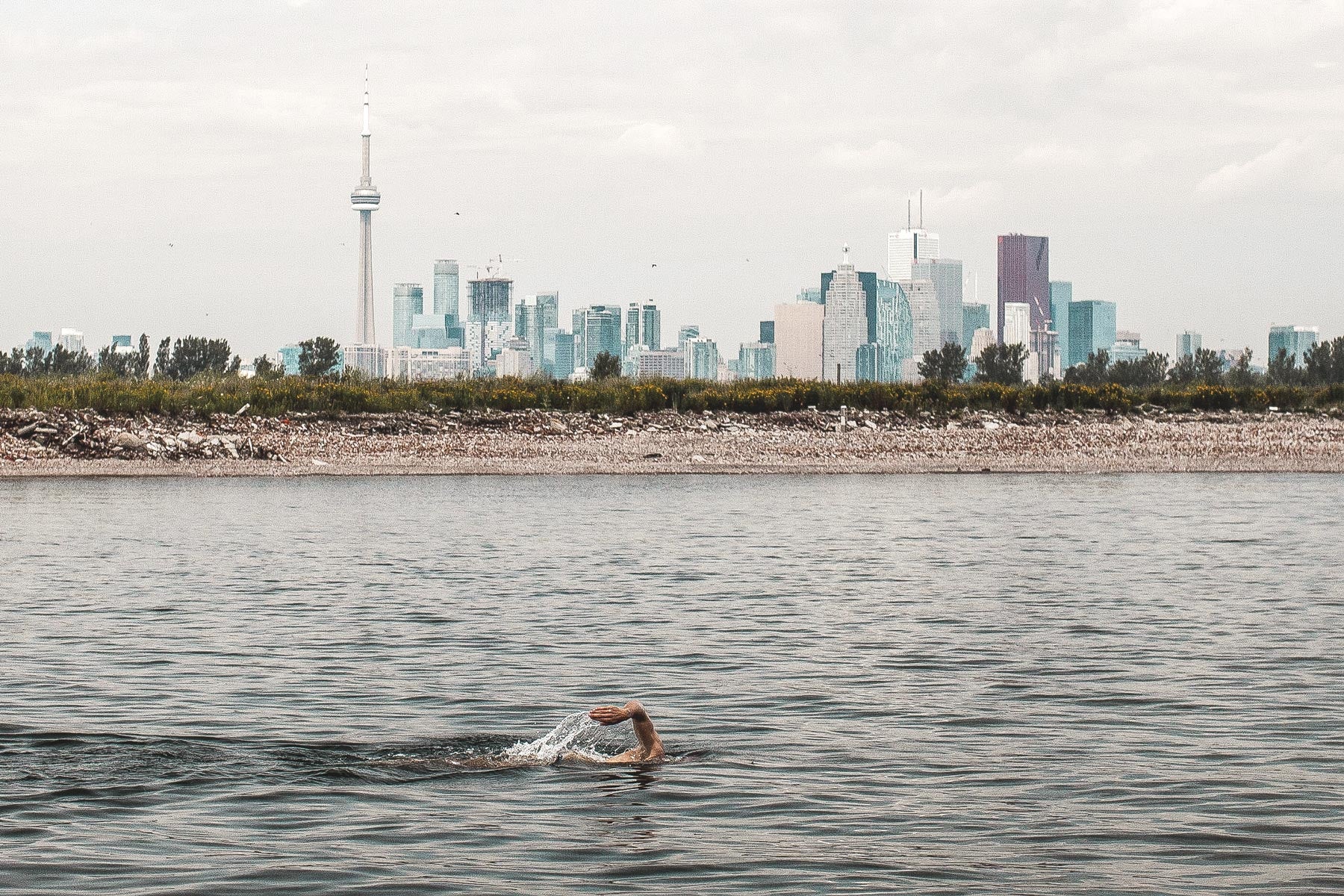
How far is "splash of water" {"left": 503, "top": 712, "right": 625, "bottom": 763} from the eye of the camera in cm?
1412

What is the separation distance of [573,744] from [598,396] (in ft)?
191

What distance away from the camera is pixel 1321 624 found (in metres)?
21.9

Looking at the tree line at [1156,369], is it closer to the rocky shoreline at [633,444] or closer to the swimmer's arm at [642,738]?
the rocky shoreline at [633,444]

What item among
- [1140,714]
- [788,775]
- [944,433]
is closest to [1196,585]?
[1140,714]

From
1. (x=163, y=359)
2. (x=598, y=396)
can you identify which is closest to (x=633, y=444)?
(x=598, y=396)

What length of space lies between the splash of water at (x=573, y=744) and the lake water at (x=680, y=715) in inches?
5.6

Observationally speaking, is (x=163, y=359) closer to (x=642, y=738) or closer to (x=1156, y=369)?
(x=1156, y=369)

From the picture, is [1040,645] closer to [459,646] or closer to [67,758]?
[459,646]

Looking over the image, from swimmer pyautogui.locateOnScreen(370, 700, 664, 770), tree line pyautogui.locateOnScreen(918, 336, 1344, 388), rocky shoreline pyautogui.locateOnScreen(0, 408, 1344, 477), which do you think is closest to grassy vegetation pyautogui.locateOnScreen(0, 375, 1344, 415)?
rocky shoreline pyautogui.locateOnScreen(0, 408, 1344, 477)

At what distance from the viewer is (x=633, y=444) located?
6606 cm

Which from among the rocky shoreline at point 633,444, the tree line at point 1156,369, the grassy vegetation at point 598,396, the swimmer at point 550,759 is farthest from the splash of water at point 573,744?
the tree line at point 1156,369

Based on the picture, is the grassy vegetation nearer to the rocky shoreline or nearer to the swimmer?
the rocky shoreline

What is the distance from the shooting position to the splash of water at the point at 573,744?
14.1m

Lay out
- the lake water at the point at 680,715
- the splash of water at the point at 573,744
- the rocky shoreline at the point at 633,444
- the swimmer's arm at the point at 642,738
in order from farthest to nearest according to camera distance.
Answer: the rocky shoreline at the point at 633,444, the splash of water at the point at 573,744, the swimmer's arm at the point at 642,738, the lake water at the point at 680,715
